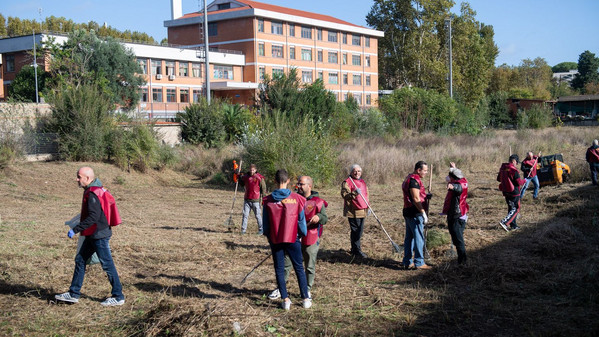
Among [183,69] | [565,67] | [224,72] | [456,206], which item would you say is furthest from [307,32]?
[565,67]

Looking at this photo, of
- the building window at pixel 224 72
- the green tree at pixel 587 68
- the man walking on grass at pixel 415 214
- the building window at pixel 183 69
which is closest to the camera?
the man walking on grass at pixel 415 214

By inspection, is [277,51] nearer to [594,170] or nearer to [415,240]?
[594,170]

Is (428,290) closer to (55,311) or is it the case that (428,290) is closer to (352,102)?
(55,311)

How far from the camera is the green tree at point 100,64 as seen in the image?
41.5 metres

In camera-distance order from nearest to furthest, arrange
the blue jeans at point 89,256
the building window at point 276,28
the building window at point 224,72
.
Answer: the blue jeans at point 89,256 < the building window at point 224,72 < the building window at point 276,28

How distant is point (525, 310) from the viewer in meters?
7.14

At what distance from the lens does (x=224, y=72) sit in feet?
193

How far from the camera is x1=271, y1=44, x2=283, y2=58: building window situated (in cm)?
6247

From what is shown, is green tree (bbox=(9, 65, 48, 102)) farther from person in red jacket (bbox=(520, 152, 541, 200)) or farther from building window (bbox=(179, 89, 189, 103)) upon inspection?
person in red jacket (bbox=(520, 152, 541, 200))

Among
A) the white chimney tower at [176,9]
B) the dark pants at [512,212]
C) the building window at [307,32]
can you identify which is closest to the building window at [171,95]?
the white chimney tower at [176,9]

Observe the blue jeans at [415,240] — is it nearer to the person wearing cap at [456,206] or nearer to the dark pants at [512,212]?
the person wearing cap at [456,206]

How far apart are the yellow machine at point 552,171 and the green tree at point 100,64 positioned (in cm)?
3052

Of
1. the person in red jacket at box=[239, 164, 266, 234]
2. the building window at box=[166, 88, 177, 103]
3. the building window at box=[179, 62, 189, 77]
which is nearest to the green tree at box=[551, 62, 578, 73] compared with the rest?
the building window at box=[179, 62, 189, 77]

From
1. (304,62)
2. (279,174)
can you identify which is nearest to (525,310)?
(279,174)
